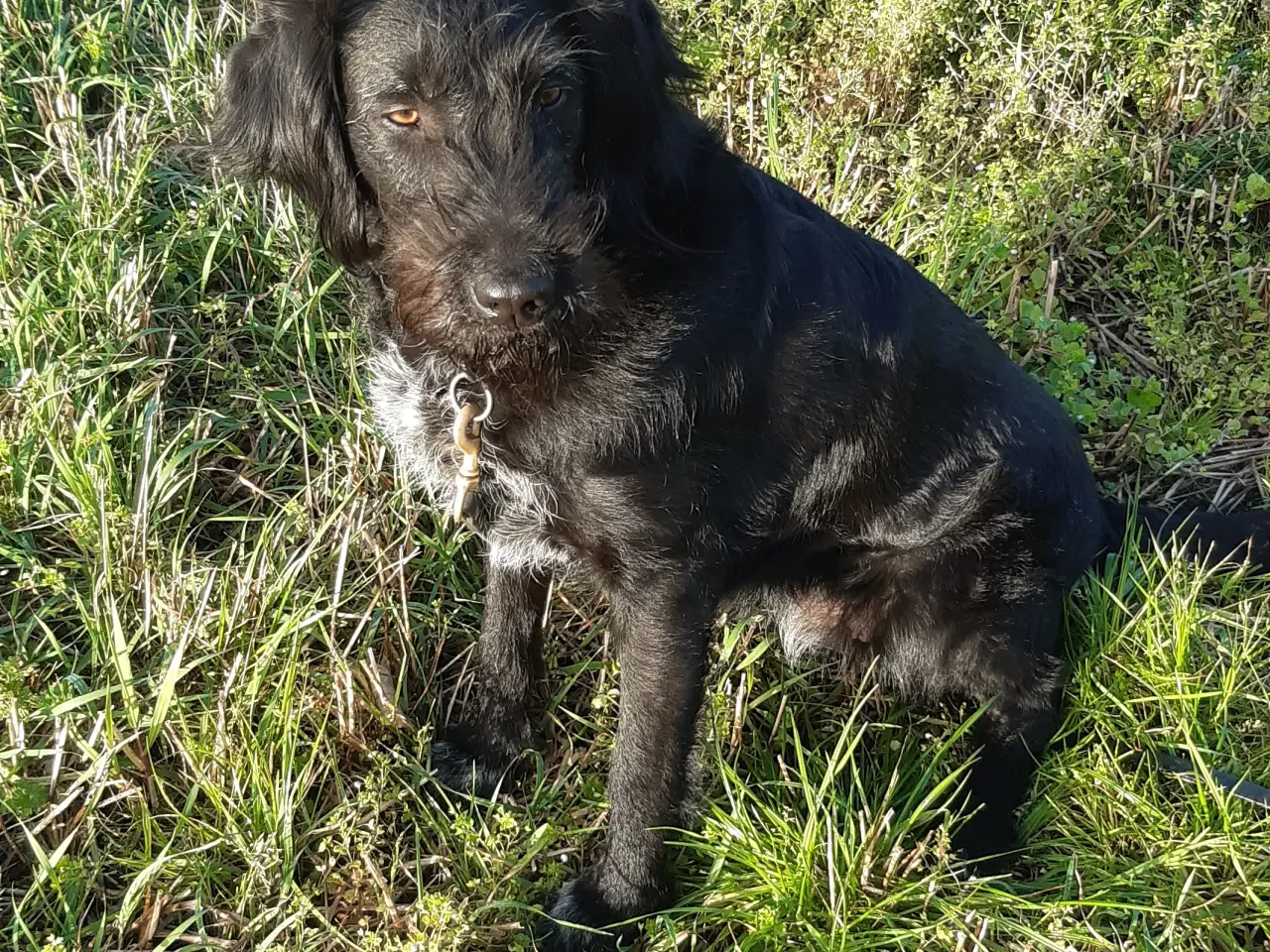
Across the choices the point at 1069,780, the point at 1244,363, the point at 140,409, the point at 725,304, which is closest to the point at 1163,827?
the point at 1069,780

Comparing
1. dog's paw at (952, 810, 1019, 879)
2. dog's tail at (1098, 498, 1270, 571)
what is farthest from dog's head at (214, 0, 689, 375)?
dog's tail at (1098, 498, 1270, 571)

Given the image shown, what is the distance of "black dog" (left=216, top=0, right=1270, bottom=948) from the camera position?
1.92 metres

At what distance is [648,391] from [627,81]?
2.00 ft

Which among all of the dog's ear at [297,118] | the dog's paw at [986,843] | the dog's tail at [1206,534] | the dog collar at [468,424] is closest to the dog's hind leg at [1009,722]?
the dog's paw at [986,843]

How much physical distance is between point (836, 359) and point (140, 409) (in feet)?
6.79

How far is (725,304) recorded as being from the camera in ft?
7.33

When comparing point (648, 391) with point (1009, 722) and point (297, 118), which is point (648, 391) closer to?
A: point (297, 118)

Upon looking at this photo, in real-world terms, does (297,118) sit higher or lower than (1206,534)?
higher

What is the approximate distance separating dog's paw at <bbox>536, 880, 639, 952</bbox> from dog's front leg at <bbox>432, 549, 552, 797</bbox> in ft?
1.41

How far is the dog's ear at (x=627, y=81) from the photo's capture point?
2025 millimetres

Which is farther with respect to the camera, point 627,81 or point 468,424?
point 468,424

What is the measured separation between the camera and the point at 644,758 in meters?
2.43

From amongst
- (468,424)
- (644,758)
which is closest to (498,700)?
(644,758)

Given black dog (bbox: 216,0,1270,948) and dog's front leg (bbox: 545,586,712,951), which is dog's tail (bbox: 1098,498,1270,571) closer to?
black dog (bbox: 216,0,1270,948)
